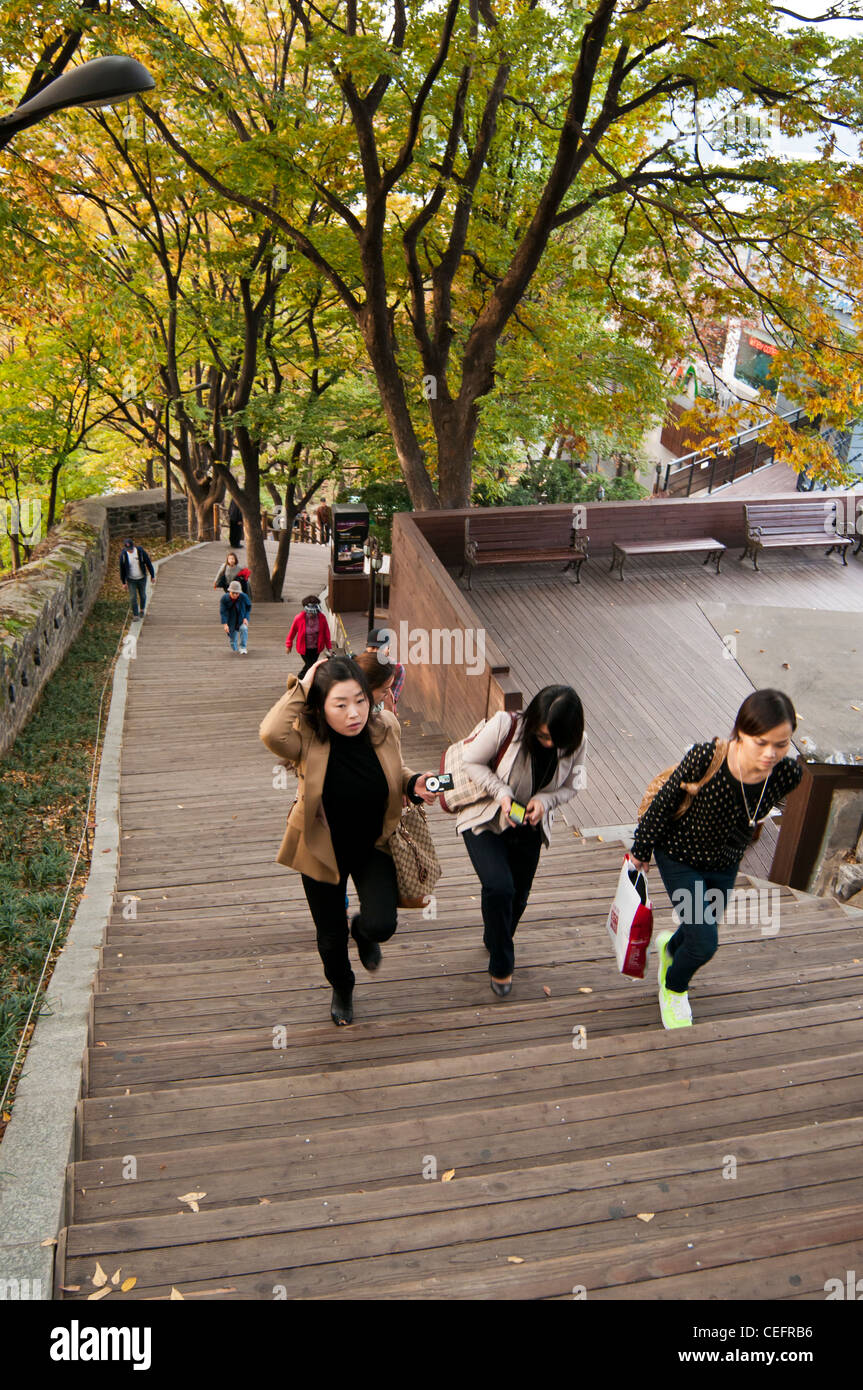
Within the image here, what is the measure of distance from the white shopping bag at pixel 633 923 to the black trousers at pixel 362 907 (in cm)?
103

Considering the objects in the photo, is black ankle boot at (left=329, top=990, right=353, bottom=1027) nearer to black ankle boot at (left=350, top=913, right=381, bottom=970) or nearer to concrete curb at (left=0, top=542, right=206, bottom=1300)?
black ankle boot at (left=350, top=913, right=381, bottom=970)

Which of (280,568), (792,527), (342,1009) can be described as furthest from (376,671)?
(280,568)

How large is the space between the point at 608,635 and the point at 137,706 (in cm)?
572

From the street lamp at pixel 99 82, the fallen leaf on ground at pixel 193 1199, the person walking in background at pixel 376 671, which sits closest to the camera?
the fallen leaf on ground at pixel 193 1199

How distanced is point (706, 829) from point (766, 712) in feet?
2.11

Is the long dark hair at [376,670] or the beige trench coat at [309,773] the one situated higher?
A: the long dark hair at [376,670]

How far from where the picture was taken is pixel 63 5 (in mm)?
8250

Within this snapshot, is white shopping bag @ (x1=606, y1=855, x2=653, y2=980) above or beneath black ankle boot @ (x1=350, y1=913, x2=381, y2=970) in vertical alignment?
Answer: above

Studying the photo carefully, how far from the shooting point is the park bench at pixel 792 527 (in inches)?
496

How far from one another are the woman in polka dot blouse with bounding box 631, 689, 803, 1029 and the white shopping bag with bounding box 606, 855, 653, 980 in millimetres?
81

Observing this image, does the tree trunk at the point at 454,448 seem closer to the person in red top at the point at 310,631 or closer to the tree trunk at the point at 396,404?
the tree trunk at the point at 396,404

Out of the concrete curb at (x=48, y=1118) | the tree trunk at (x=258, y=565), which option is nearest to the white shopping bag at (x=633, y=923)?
the concrete curb at (x=48, y=1118)

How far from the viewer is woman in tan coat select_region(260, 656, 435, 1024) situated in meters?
3.62

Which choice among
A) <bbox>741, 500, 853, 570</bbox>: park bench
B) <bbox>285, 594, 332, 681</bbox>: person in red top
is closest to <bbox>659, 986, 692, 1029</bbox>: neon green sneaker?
<bbox>285, 594, 332, 681</bbox>: person in red top
